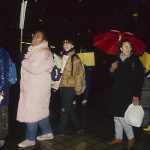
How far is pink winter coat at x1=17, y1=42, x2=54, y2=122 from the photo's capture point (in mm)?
6324

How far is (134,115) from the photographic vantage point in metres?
6.28

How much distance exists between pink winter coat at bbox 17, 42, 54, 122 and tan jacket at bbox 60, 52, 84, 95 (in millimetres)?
485

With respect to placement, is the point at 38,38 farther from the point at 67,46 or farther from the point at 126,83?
the point at 126,83

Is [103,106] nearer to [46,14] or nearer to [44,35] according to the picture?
[44,35]

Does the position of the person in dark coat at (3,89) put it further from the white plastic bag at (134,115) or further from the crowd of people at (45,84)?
the white plastic bag at (134,115)

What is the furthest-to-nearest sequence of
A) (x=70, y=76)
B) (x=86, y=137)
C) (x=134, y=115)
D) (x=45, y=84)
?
(x=86, y=137), (x=70, y=76), (x=45, y=84), (x=134, y=115)

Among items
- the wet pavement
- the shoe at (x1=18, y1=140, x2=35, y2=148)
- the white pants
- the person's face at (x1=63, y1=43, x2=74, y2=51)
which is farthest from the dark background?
the shoe at (x1=18, y1=140, x2=35, y2=148)

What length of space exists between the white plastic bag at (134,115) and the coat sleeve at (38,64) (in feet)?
5.14

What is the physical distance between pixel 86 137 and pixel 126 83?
1524 mm

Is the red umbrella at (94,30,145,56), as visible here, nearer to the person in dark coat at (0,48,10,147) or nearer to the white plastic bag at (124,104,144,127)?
the white plastic bag at (124,104,144,127)

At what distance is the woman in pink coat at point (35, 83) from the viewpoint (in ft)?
20.8

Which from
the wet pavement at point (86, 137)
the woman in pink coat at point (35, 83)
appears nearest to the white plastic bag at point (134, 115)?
the wet pavement at point (86, 137)

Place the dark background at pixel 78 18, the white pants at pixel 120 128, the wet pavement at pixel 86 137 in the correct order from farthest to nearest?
the dark background at pixel 78 18, the wet pavement at pixel 86 137, the white pants at pixel 120 128

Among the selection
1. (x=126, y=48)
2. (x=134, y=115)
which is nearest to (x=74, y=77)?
(x=126, y=48)
